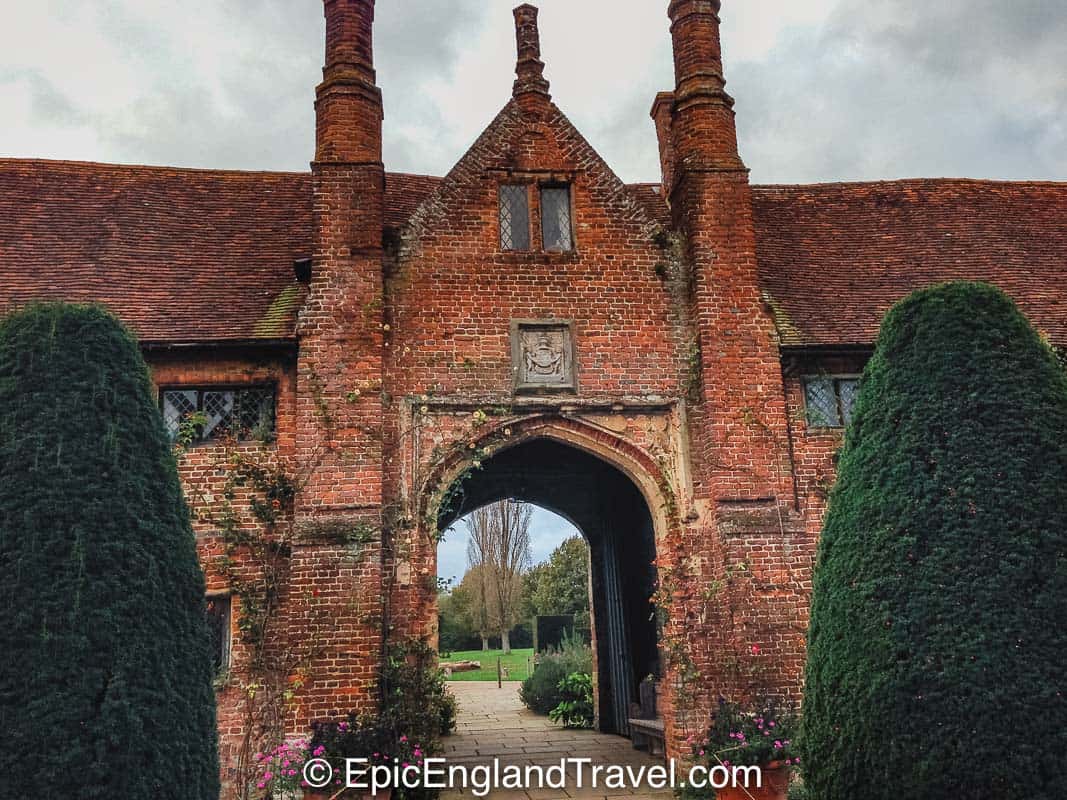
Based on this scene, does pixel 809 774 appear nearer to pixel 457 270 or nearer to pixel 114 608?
pixel 114 608

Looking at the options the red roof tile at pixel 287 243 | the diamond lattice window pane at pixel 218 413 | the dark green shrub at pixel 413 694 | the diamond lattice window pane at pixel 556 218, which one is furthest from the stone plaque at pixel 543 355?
the diamond lattice window pane at pixel 218 413

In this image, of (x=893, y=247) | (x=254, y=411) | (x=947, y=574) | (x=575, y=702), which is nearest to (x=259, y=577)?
(x=254, y=411)

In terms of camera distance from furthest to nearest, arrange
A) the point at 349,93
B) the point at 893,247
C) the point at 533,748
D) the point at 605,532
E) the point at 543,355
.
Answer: the point at 605,532 → the point at 893,247 → the point at 533,748 → the point at 349,93 → the point at 543,355

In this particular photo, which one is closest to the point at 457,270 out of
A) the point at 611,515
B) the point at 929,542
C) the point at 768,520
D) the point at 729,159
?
the point at 729,159

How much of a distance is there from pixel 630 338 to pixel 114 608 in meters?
6.49

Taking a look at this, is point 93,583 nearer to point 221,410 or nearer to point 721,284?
point 221,410

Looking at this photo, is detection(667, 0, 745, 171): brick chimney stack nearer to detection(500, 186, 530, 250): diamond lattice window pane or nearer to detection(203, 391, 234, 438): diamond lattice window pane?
detection(500, 186, 530, 250): diamond lattice window pane

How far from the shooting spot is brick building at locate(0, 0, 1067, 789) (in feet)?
29.5

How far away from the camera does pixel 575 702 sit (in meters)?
15.2

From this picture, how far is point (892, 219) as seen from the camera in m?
13.2

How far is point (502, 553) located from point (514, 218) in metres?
27.7

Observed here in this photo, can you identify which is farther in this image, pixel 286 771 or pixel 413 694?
pixel 413 694

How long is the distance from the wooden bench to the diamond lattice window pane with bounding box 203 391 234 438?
623 cm

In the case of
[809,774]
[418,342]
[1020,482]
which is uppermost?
[418,342]
